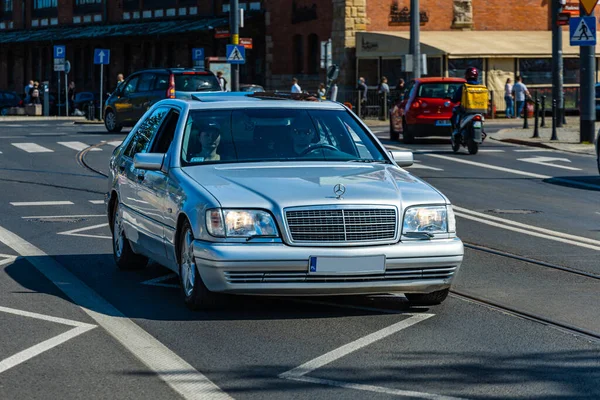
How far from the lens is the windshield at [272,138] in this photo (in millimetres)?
9375

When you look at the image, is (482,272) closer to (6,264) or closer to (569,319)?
(569,319)

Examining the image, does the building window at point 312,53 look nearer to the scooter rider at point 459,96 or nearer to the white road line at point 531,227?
the scooter rider at point 459,96

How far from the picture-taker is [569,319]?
8.38m

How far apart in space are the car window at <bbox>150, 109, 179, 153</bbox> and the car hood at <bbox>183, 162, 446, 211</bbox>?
791 mm

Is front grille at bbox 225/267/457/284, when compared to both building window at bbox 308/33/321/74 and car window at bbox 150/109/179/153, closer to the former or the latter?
car window at bbox 150/109/179/153

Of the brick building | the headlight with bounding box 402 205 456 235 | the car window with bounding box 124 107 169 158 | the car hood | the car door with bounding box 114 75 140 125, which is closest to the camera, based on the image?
the car hood

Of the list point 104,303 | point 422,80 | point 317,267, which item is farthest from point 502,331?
point 422,80

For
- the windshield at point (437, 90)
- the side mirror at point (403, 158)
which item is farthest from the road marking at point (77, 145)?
the side mirror at point (403, 158)

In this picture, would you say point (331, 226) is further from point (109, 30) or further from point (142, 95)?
point (109, 30)

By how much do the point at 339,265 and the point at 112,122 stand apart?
30.7 metres

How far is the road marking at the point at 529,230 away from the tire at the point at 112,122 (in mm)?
22739

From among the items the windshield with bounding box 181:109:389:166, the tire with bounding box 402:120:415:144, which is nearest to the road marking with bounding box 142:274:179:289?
the windshield with bounding box 181:109:389:166

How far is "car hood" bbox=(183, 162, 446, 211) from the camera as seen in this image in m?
8.17

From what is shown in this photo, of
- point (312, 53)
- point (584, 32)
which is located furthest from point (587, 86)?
point (312, 53)
